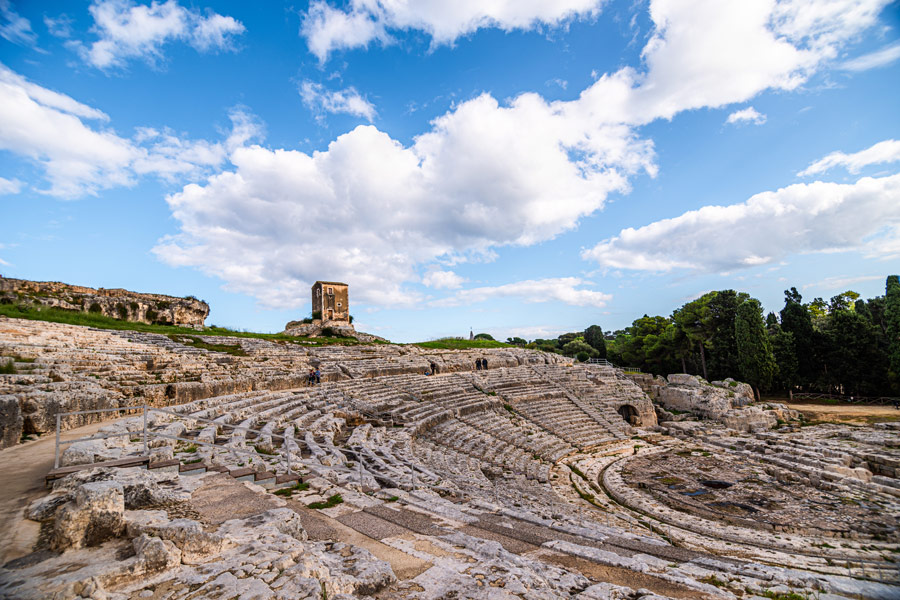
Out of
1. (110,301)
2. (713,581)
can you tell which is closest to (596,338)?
(110,301)

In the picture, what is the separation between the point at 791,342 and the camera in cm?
3647

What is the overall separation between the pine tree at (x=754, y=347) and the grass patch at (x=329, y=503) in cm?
4105

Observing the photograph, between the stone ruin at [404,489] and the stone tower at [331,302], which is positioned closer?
the stone ruin at [404,489]

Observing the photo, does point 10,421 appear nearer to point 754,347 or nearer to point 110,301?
point 110,301

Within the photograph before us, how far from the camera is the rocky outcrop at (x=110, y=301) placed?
2220 cm

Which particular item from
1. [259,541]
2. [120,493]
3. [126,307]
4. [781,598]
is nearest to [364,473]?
[259,541]

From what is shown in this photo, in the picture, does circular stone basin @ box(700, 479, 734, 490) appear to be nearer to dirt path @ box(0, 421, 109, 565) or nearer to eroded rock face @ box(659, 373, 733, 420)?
eroded rock face @ box(659, 373, 733, 420)

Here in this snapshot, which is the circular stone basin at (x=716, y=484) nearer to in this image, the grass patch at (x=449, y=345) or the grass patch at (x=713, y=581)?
the grass patch at (x=713, y=581)

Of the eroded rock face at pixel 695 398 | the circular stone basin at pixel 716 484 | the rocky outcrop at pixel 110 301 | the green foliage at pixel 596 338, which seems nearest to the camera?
the circular stone basin at pixel 716 484

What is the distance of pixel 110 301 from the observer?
27.0 m

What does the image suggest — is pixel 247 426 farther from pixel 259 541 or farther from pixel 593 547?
pixel 593 547

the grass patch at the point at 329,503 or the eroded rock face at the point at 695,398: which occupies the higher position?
the grass patch at the point at 329,503

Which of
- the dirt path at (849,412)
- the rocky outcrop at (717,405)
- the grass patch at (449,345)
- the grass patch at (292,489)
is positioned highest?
the grass patch at (449,345)

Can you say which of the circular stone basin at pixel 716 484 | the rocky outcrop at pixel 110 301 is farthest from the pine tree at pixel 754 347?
the rocky outcrop at pixel 110 301
